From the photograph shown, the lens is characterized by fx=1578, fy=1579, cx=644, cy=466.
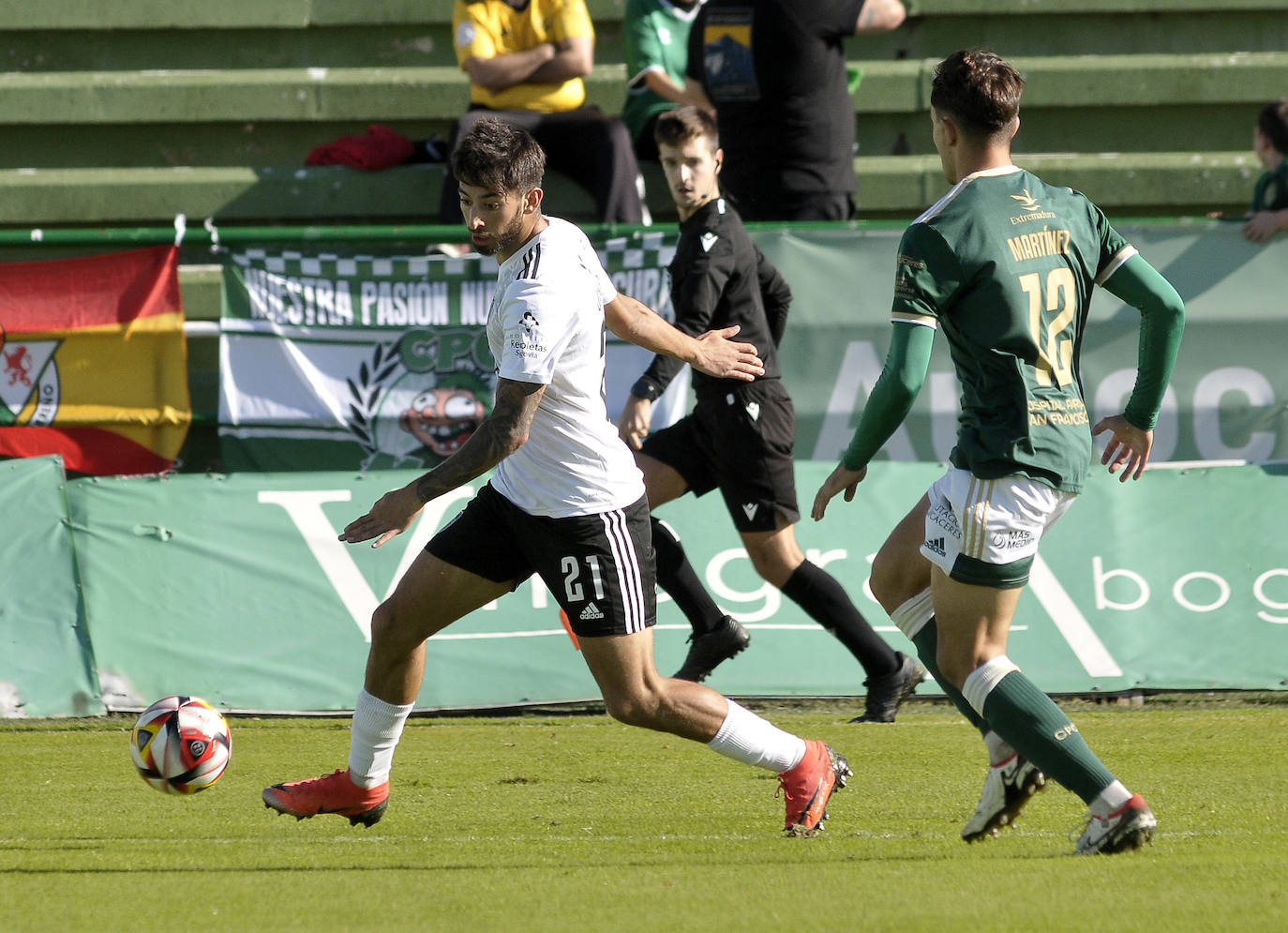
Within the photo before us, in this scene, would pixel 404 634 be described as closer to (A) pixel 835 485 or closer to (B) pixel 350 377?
(A) pixel 835 485

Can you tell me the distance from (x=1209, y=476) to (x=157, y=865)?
5225 millimetres

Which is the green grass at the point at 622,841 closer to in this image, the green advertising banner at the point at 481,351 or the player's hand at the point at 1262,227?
A: the green advertising banner at the point at 481,351

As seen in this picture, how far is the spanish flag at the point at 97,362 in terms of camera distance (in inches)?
327

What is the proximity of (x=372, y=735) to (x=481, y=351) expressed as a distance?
3.83 metres

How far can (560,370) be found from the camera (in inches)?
177

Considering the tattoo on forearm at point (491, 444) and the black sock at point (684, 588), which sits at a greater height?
the tattoo on forearm at point (491, 444)

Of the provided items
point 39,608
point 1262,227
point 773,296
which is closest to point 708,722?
point 773,296

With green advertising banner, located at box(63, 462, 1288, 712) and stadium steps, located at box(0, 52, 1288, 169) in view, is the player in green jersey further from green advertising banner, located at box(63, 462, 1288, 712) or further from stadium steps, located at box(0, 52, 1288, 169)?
stadium steps, located at box(0, 52, 1288, 169)

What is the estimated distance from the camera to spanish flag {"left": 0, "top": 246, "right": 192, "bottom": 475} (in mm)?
8312

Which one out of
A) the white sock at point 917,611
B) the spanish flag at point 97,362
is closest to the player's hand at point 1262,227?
the white sock at point 917,611

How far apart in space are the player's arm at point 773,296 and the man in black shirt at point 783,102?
1633 mm

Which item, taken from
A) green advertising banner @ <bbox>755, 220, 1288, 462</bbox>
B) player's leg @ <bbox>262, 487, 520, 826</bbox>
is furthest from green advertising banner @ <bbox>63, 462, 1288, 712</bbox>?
player's leg @ <bbox>262, 487, 520, 826</bbox>

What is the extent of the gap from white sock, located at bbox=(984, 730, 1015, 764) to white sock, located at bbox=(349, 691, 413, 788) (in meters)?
1.73

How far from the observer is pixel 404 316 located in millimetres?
8398
